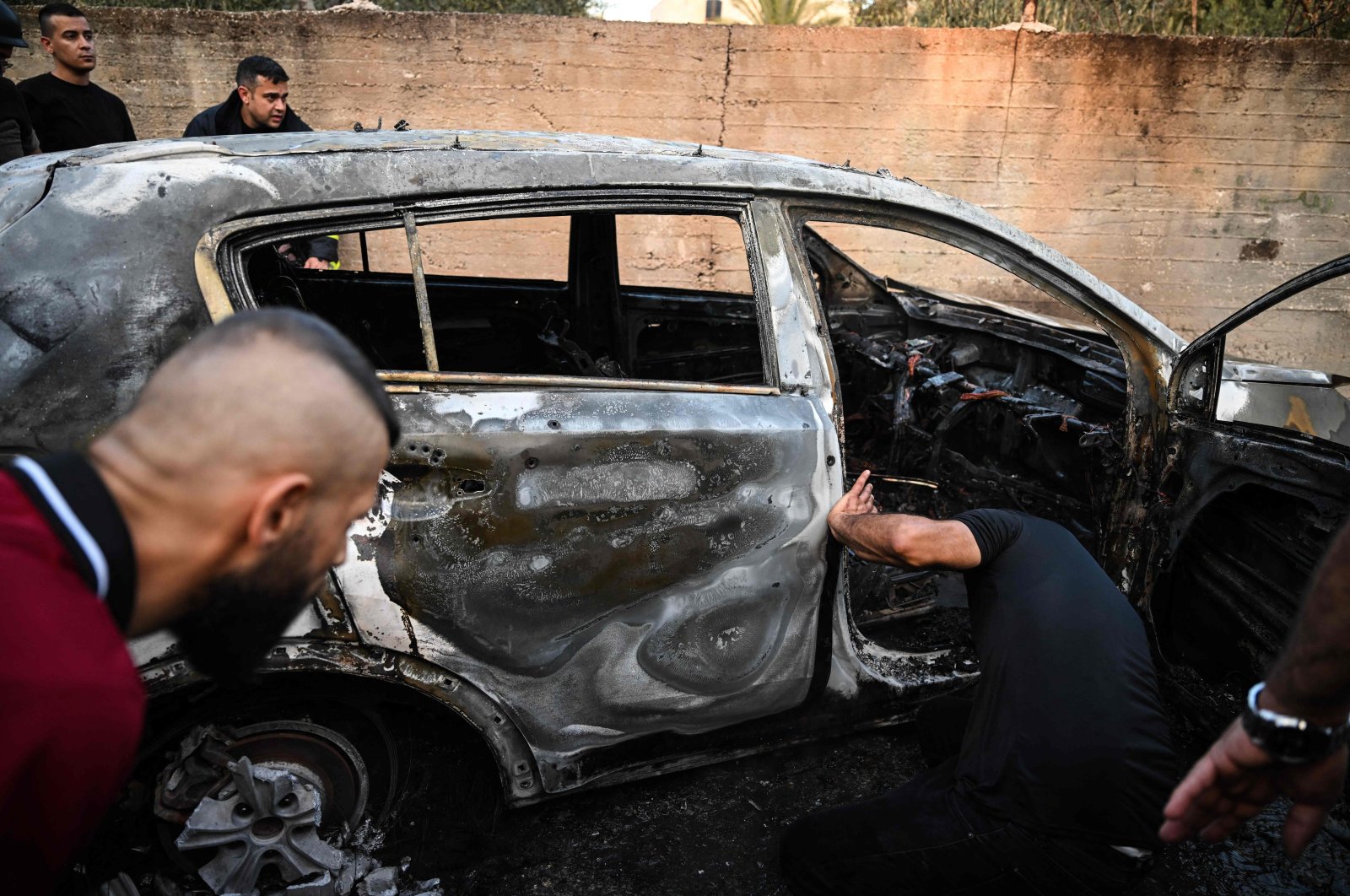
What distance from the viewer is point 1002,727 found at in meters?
1.78

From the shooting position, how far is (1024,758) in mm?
1722

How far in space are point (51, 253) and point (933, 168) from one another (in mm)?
6189

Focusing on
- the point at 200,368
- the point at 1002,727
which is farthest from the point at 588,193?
the point at 1002,727

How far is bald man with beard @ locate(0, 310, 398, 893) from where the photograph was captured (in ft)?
2.57

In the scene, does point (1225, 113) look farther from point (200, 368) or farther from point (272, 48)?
point (200, 368)

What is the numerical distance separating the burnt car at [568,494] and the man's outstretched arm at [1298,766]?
951mm

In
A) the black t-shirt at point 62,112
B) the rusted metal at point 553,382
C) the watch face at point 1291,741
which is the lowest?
the watch face at point 1291,741

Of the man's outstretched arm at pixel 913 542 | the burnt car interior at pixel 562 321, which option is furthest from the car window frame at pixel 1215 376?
the burnt car interior at pixel 562 321

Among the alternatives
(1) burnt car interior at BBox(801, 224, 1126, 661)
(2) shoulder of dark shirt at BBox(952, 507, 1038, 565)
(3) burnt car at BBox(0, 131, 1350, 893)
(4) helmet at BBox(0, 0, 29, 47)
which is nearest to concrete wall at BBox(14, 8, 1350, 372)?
(4) helmet at BBox(0, 0, 29, 47)

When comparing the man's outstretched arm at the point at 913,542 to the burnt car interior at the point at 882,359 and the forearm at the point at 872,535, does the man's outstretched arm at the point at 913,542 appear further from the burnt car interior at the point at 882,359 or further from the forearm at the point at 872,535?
the burnt car interior at the point at 882,359

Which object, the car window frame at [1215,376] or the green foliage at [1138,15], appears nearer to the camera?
the car window frame at [1215,376]

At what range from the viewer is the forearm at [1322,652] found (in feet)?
3.83

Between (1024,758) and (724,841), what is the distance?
3.09 ft

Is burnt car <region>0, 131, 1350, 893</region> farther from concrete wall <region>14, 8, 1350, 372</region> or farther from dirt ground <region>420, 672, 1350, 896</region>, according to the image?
concrete wall <region>14, 8, 1350, 372</region>
